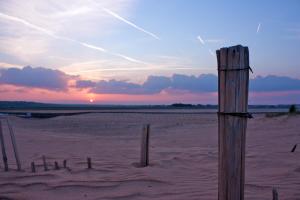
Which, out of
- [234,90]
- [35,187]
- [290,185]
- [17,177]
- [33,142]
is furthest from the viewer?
[33,142]

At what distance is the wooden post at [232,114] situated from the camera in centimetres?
394

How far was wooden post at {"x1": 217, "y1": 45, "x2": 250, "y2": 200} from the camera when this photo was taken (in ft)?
12.9

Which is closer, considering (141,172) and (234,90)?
(234,90)

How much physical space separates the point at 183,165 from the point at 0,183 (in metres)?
4.40

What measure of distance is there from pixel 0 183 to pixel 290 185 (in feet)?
17.9

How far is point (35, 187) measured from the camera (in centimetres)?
806

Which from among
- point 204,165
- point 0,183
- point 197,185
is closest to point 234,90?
point 197,185

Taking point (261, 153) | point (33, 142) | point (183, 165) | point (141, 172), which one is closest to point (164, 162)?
point (183, 165)

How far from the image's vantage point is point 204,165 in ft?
34.4

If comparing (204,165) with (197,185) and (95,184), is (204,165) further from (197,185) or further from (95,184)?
(95,184)

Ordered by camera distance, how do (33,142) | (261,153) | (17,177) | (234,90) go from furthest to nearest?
(33,142) → (261,153) → (17,177) → (234,90)

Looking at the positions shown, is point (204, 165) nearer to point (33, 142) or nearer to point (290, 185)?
point (290, 185)

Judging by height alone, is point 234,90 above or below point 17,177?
above

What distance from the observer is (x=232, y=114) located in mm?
4004
